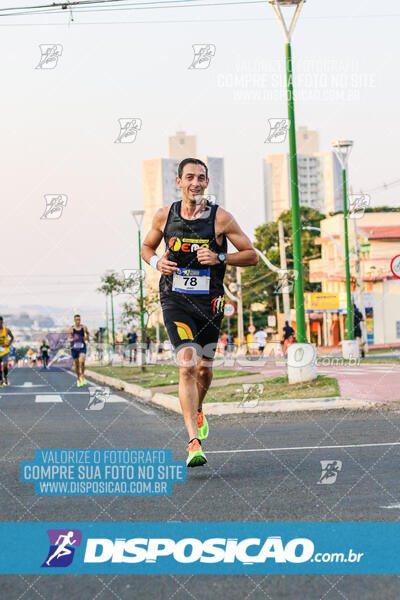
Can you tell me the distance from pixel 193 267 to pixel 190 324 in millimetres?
442

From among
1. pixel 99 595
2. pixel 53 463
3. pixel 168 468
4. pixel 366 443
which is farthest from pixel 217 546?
pixel 366 443

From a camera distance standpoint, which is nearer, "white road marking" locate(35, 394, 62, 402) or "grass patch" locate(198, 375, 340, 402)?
"grass patch" locate(198, 375, 340, 402)

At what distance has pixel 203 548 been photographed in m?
3.93

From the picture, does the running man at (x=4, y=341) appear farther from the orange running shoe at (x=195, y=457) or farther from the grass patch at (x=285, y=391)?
the orange running shoe at (x=195, y=457)

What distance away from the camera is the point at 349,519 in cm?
448

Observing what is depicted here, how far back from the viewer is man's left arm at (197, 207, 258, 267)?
6418mm

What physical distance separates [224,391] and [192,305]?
934cm

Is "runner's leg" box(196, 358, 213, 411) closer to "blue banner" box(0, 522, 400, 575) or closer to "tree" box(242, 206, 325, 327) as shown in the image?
"blue banner" box(0, 522, 400, 575)

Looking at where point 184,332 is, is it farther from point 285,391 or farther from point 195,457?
point 285,391

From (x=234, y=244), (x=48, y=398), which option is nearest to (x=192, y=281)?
(x=234, y=244)

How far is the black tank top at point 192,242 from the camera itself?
6555mm

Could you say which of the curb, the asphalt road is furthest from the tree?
the asphalt road

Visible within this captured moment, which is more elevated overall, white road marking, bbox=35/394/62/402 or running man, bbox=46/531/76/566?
A: running man, bbox=46/531/76/566

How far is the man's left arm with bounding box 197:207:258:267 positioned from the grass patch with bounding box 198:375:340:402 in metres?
6.39
